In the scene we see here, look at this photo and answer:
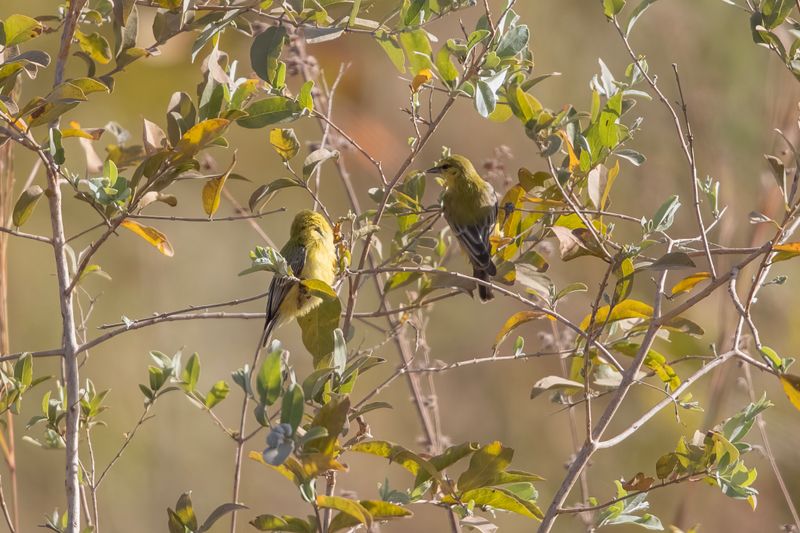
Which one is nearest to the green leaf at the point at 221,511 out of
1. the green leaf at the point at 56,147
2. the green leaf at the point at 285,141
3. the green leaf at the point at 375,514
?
the green leaf at the point at 375,514

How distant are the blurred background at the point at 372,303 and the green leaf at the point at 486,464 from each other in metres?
3.02

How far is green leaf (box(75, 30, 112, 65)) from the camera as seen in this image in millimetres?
2328

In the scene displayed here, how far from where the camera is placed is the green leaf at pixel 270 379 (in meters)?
1.59

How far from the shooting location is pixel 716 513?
5.37 metres

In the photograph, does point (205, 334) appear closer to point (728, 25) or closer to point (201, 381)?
point (201, 381)

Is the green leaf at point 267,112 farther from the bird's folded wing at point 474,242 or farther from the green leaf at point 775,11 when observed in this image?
the green leaf at point 775,11

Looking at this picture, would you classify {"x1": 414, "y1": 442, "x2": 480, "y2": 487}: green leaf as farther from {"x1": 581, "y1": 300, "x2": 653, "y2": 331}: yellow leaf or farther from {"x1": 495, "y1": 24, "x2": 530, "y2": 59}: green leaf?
{"x1": 495, "y1": 24, "x2": 530, "y2": 59}: green leaf

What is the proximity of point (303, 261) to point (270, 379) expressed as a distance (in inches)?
73.6

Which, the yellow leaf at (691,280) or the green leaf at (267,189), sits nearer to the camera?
the yellow leaf at (691,280)

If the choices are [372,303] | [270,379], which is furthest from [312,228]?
[372,303]

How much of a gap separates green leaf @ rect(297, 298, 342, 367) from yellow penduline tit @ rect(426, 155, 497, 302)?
560mm

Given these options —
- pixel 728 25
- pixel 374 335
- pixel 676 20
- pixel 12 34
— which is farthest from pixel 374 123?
pixel 12 34

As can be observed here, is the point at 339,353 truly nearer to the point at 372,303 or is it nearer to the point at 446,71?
the point at 446,71

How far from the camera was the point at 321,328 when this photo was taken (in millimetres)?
2275
